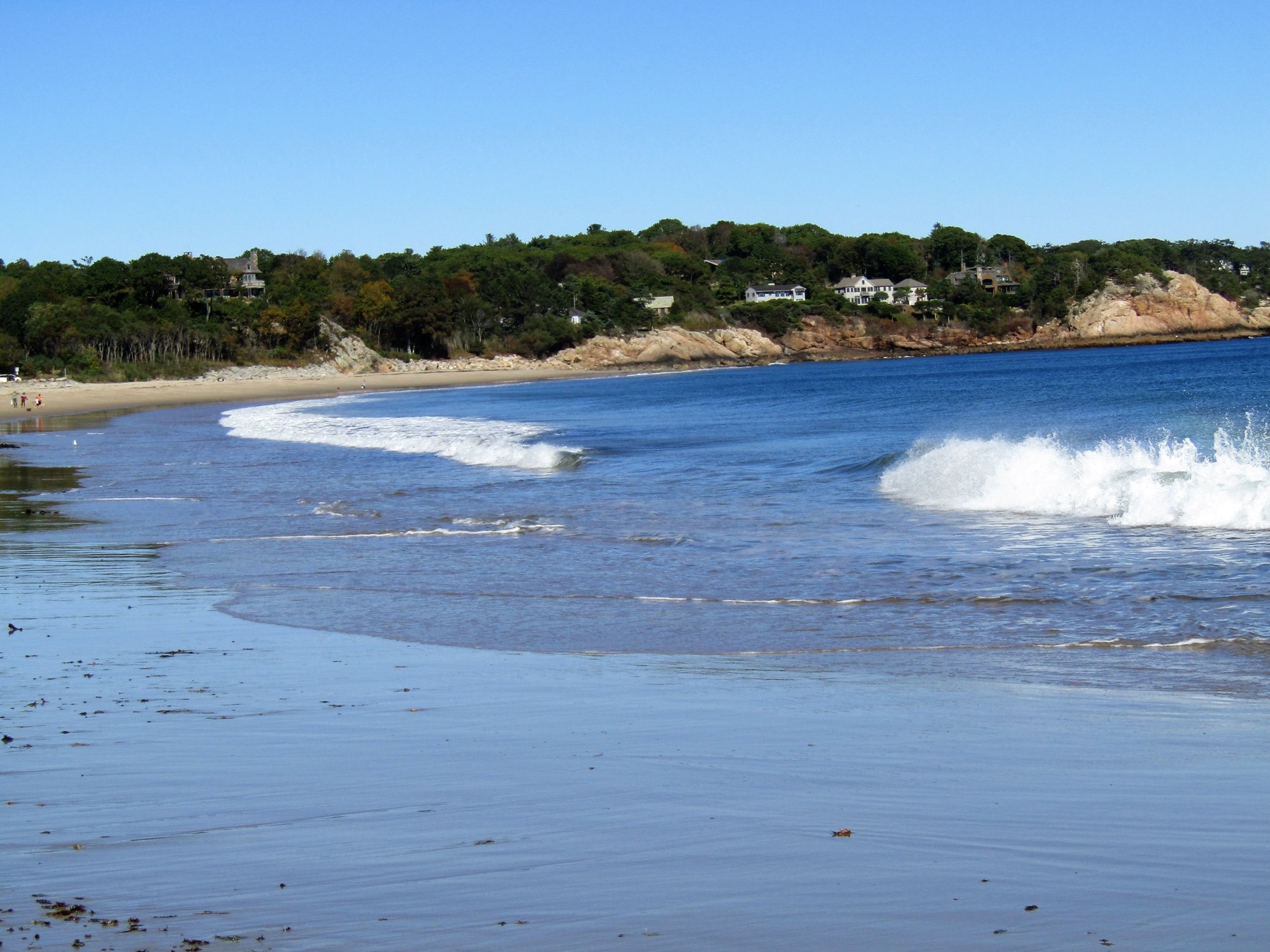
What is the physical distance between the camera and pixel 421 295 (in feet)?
391

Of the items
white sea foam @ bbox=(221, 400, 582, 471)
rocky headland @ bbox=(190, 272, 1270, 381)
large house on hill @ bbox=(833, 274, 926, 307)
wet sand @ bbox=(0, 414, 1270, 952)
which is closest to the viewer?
wet sand @ bbox=(0, 414, 1270, 952)

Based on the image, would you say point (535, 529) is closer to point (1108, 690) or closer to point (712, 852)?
point (1108, 690)

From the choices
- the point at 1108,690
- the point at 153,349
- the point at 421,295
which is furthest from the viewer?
the point at 421,295

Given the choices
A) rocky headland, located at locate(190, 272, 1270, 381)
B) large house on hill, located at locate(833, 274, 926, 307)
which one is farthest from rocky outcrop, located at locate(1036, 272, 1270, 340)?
large house on hill, located at locate(833, 274, 926, 307)

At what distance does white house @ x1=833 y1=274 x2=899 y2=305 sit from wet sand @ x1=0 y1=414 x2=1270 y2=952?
530 feet

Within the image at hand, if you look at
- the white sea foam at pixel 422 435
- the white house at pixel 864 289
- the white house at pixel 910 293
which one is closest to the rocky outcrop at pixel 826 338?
the white house at pixel 864 289

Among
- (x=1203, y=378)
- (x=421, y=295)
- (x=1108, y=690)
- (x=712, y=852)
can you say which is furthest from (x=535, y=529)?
(x=421, y=295)

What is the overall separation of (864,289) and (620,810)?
547 feet

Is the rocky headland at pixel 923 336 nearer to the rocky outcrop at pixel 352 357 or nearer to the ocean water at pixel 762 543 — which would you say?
the rocky outcrop at pixel 352 357

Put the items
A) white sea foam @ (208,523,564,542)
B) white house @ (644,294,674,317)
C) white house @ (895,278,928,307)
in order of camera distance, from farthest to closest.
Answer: white house @ (895,278,928,307), white house @ (644,294,674,317), white sea foam @ (208,523,564,542)

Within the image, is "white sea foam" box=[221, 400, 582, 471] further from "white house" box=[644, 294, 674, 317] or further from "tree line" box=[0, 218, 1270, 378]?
"white house" box=[644, 294, 674, 317]

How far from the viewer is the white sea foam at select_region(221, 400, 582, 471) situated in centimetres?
2755

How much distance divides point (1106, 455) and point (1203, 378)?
153 ft

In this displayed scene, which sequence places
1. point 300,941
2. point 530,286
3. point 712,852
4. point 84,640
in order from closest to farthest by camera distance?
point 300,941 → point 712,852 → point 84,640 → point 530,286
